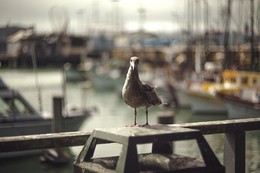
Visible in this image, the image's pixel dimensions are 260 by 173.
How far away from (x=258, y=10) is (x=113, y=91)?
2837 centimetres

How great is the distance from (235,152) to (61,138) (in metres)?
2.12

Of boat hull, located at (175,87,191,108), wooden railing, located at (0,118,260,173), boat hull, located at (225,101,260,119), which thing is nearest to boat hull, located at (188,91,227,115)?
boat hull, located at (175,87,191,108)

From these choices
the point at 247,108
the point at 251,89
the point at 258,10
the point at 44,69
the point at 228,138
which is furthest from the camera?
the point at 44,69

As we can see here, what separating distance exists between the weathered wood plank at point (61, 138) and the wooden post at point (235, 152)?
102 mm

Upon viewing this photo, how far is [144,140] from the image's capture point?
19.4 ft

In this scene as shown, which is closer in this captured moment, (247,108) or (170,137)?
(170,137)

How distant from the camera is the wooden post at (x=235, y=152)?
24.5ft

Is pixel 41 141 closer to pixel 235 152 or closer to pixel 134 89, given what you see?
pixel 134 89

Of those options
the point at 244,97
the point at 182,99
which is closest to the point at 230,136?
the point at 244,97

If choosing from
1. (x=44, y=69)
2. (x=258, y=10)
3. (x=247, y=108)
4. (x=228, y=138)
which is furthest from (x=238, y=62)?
(x=44, y=69)

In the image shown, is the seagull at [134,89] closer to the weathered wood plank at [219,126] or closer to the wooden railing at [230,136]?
the wooden railing at [230,136]

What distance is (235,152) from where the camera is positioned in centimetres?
746

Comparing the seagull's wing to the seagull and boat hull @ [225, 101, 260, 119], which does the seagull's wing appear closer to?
the seagull

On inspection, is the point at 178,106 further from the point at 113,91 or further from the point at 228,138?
the point at 228,138
